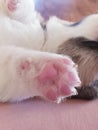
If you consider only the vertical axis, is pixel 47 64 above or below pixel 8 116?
above

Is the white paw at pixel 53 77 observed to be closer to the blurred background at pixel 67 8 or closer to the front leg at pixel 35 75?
the front leg at pixel 35 75

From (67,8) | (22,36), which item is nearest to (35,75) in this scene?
(22,36)

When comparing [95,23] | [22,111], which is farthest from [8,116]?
[95,23]

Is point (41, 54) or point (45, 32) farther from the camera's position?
point (45, 32)

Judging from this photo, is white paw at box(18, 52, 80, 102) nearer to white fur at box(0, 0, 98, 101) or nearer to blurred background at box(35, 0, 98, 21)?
white fur at box(0, 0, 98, 101)

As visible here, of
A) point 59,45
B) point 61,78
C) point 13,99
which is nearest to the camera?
point 61,78

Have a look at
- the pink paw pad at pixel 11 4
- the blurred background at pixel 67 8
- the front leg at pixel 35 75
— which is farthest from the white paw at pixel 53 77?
the blurred background at pixel 67 8

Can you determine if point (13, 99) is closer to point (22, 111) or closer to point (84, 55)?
point (22, 111)

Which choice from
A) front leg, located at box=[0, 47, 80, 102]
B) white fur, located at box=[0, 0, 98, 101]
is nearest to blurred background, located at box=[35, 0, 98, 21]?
white fur, located at box=[0, 0, 98, 101]
